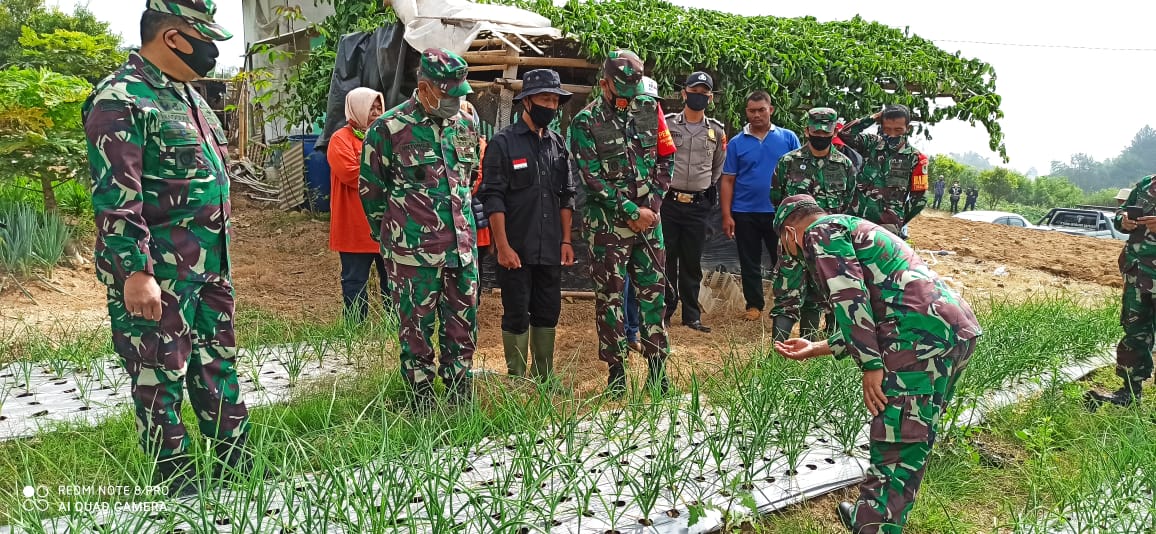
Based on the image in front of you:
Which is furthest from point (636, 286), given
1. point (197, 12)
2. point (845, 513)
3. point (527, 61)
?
point (527, 61)

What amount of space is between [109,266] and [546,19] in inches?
187

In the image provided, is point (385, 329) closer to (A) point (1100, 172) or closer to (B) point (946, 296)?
(B) point (946, 296)

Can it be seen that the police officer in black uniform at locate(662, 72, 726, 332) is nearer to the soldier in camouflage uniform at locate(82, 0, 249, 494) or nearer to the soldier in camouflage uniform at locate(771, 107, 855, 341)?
the soldier in camouflage uniform at locate(771, 107, 855, 341)

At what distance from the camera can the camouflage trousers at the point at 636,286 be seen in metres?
3.96

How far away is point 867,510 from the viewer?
7.82 feet

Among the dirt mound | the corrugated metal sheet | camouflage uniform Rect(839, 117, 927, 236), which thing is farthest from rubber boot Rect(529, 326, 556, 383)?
the dirt mound

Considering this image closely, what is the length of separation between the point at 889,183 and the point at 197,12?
4.60 metres

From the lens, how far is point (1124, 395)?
13.7 feet

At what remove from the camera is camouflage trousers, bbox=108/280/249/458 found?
2479 mm

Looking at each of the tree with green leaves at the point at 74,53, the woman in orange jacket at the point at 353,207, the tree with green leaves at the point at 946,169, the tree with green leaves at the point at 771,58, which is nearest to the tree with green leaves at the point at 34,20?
the tree with green leaves at the point at 74,53

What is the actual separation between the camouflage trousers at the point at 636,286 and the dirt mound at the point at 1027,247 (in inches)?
319

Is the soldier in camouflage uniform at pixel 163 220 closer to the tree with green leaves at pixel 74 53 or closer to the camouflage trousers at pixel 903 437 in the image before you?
the camouflage trousers at pixel 903 437

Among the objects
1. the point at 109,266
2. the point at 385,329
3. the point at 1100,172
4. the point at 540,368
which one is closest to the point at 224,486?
the point at 109,266

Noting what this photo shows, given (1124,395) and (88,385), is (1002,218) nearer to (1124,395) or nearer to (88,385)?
(1124,395)
